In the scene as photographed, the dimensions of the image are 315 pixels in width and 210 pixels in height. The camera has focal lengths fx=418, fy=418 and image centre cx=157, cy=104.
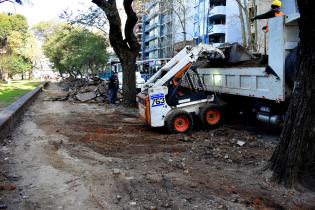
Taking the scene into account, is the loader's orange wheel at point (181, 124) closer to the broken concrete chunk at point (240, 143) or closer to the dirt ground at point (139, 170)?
the dirt ground at point (139, 170)

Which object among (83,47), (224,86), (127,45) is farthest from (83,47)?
(224,86)

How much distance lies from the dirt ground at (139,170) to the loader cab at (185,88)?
98cm

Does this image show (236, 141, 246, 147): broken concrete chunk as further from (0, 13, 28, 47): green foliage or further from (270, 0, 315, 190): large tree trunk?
(0, 13, 28, 47): green foliage

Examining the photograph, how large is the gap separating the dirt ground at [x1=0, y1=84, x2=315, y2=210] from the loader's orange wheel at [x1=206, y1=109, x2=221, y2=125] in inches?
11.2

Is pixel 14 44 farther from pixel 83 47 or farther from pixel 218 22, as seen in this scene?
pixel 218 22

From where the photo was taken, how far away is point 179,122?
1148 centimetres

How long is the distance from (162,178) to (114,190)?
0.92 m

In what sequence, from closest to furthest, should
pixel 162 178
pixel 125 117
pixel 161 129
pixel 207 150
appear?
pixel 162 178, pixel 207 150, pixel 161 129, pixel 125 117

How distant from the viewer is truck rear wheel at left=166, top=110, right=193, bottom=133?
1130 cm

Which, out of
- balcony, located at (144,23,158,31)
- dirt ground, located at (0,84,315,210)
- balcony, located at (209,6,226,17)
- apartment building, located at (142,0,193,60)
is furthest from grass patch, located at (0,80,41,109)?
balcony, located at (144,23,158,31)

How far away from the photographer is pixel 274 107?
1062 cm

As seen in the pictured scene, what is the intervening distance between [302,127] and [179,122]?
545cm

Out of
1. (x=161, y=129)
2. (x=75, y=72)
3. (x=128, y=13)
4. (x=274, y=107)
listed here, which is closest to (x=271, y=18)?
(x=274, y=107)

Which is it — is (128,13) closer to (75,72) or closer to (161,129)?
(161,129)
